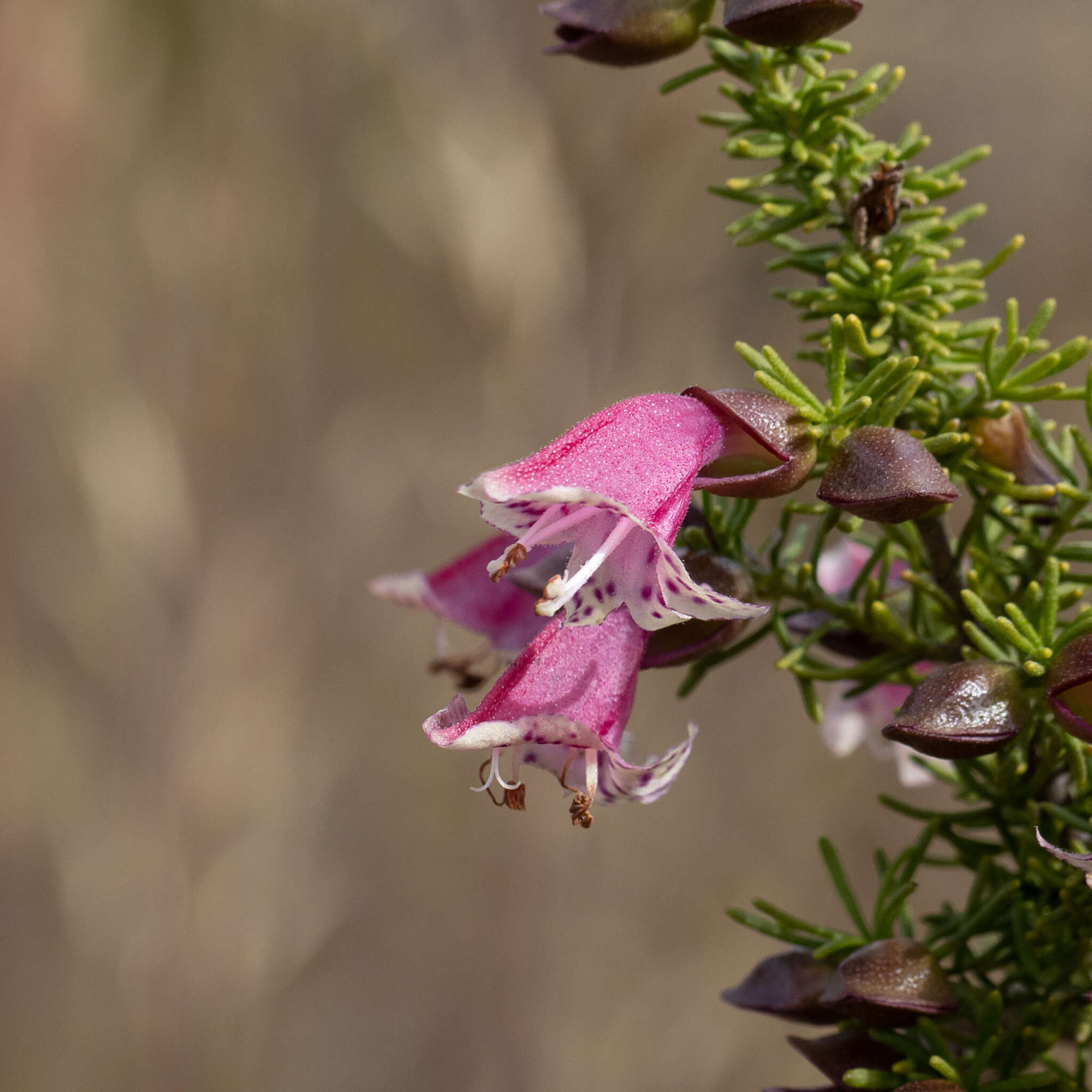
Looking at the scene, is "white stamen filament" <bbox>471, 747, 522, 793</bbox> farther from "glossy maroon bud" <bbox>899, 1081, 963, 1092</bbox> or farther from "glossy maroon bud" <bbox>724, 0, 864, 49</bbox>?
"glossy maroon bud" <bbox>724, 0, 864, 49</bbox>

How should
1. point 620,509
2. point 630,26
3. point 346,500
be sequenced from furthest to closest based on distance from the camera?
1. point 346,500
2. point 630,26
3. point 620,509

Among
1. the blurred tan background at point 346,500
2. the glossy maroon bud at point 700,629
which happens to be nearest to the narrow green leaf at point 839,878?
the glossy maroon bud at point 700,629

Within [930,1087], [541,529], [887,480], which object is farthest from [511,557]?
[930,1087]

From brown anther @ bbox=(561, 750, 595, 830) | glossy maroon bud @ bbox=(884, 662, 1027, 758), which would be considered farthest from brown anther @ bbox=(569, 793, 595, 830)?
glossy maroon bud @ bbox=(884, 662, 1027, 758)

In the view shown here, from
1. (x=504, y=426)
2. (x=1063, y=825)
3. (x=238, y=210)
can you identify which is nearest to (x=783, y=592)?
(x=1063, y=825)

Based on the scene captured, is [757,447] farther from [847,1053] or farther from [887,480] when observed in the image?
[847,1053]

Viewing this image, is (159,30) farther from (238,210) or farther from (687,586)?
(687,586)

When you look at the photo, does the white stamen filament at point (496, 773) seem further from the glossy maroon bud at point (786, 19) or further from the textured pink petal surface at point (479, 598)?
the glossy maroon bud at point (786, 19)
